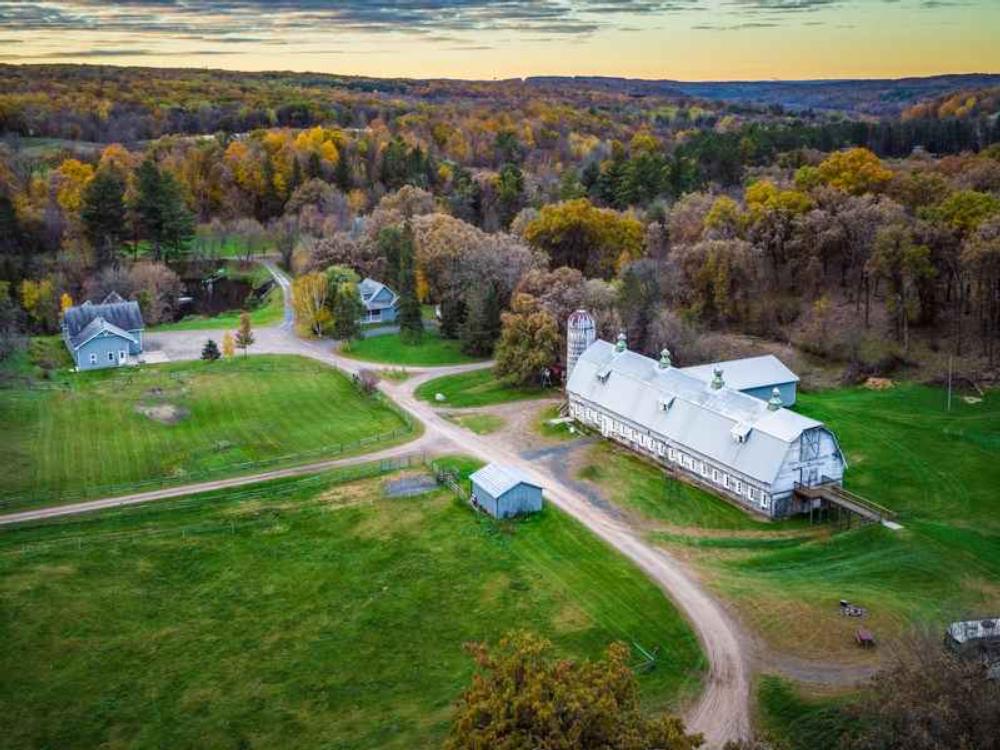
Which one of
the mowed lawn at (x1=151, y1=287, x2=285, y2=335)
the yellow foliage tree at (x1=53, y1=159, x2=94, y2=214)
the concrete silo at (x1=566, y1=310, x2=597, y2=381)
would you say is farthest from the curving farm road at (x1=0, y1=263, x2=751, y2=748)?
the yellow foliage tree at (x1=53, y1=159, x2=94, y2=214)

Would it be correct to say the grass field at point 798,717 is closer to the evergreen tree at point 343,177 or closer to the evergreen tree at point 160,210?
the evergreen tree at point 160,210

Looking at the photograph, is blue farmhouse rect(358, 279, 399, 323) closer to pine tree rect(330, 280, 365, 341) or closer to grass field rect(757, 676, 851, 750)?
pine tree rect(330, 280, 365, 341)

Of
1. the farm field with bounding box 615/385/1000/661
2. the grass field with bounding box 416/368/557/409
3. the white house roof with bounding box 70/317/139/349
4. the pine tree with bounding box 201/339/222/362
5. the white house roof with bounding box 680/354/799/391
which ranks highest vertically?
the white house roof with bounding box 70/317/139/349

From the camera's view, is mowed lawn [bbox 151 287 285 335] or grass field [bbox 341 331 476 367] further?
mowed lawn [bbox 151 287 285 335]

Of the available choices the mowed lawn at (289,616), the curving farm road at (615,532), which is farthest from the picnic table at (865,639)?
the mowed lawn at (289,616)

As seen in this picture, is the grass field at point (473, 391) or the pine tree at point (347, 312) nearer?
the grass field at point (473, 391)

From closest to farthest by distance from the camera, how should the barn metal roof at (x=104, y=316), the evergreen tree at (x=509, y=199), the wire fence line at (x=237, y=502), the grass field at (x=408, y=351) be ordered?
1. the wire fence line at (x=237, y=502)
2. the barn metal roof at (x=104, y=316)
3. the grass field at (x=408, y=351)
4. the evergreen tree at (x=509, y=199)

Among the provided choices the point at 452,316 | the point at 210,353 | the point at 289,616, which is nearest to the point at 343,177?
the point at 452,316
